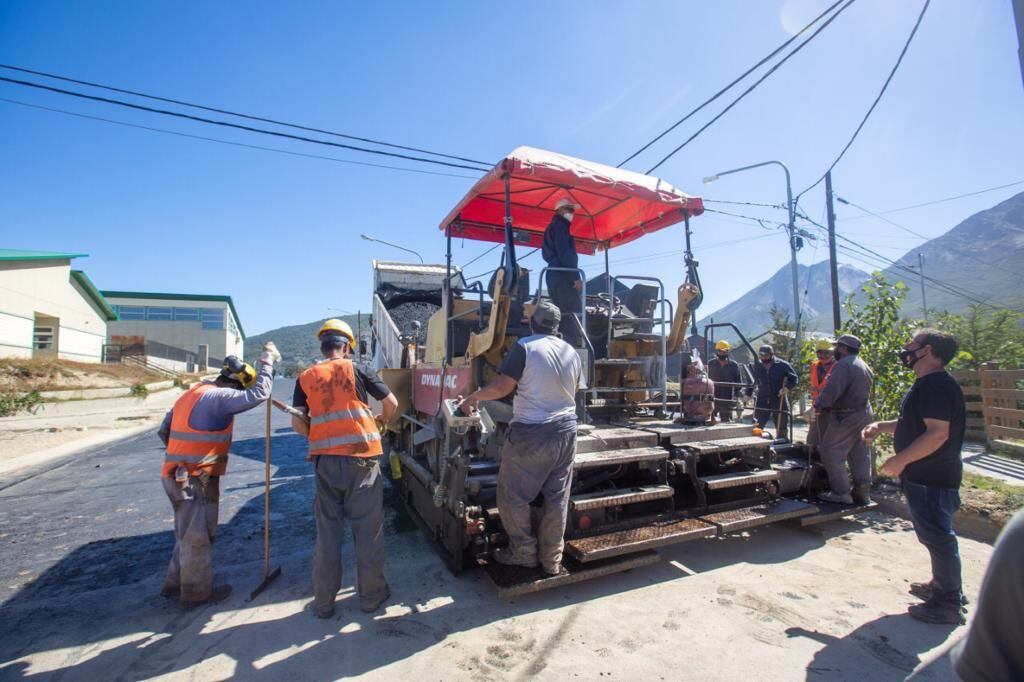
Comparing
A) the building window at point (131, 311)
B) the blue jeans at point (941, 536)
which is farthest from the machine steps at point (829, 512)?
the building window at point (131, 311)

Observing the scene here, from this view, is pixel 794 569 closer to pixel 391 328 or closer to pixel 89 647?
pixel 89 647

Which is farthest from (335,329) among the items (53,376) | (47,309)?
(47,309)

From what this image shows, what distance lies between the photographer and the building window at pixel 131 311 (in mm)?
43944

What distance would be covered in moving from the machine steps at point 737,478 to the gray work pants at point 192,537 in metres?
3.80

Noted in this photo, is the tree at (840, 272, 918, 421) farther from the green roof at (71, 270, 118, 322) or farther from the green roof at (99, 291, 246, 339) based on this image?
the green roof at (99, 291, 246, 339)

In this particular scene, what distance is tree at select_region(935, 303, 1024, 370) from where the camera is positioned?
364 inches

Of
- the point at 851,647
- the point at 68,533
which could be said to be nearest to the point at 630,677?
the point at 851,647

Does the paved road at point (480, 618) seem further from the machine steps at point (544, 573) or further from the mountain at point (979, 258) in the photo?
the mountain at point (979, 258)

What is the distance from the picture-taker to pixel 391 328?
25.0 ft

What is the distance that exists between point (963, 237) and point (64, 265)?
190m

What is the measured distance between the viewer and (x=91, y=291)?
26.8m

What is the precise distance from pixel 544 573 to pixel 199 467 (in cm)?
249

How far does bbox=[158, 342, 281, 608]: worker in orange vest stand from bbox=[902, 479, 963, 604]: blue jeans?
4.49 metres

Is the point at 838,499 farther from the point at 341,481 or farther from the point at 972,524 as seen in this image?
the point at 341,481
